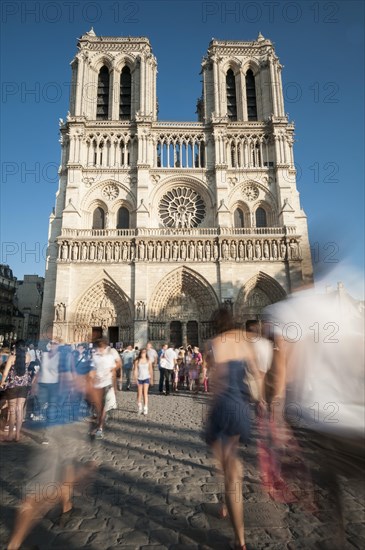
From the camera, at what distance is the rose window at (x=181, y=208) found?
24.0 m

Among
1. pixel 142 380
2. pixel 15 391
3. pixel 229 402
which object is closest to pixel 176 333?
pixel 142 380

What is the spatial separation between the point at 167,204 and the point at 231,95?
10.8 m

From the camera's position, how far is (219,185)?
907 inches

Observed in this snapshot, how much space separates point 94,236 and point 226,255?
27.9 ft

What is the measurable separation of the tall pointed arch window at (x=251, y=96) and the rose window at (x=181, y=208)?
833 centimetres

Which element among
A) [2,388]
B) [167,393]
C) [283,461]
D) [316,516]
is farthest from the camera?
[167,393]

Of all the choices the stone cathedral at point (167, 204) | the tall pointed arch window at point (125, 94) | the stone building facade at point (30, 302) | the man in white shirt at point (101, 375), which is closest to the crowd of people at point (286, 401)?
the man in white shirt at point (101, 375)

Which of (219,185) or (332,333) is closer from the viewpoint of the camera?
(332,333)

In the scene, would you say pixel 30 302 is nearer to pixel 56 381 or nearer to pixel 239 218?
pixel 239 218

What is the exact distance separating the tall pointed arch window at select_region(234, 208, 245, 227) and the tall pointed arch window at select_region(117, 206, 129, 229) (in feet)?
25.2

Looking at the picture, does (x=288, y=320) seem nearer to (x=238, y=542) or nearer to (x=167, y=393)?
(x=238, y=542)

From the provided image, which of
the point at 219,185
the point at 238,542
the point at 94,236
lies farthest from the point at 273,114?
the point at 238,542

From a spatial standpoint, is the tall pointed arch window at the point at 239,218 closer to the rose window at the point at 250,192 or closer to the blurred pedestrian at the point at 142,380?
the rose window at the point at 250,192

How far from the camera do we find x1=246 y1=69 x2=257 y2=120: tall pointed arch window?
2656cm
